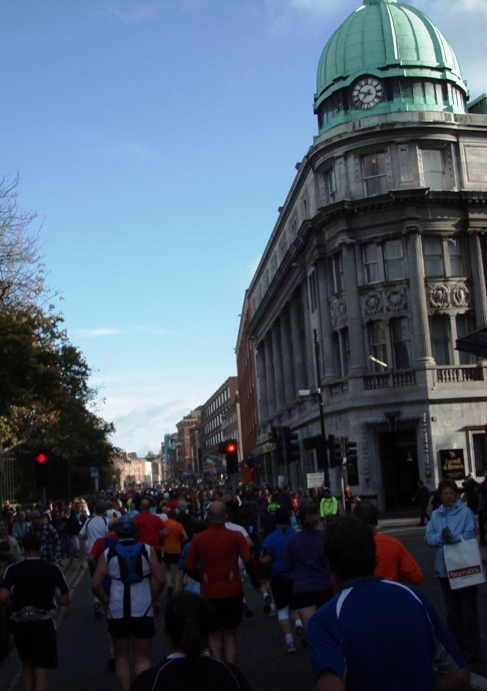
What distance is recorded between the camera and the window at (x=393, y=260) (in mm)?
41719

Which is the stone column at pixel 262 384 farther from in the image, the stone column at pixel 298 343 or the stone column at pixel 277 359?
the stone column at pixel 298 343

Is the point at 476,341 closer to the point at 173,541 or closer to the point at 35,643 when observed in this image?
the point at 173,541

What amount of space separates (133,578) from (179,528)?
820 cm

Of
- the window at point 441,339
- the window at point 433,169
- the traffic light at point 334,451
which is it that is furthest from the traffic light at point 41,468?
the window at point 433,169

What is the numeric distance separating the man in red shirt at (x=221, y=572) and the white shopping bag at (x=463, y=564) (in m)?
2.09

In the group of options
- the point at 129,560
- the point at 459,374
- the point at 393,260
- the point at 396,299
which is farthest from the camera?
the point at 393,260

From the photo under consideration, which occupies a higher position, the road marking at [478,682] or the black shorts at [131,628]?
the black shorts at [131,628]

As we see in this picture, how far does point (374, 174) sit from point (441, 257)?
5.07 m

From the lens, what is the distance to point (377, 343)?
41.9m

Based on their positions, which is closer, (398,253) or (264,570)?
(264,570)

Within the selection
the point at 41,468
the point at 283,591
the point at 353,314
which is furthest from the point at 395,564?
the point at 353,314

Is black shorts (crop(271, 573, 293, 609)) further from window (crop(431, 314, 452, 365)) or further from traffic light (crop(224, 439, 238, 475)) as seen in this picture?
window (crop(431, 314, 452, 365))

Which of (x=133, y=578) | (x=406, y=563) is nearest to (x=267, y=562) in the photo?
(x=133, y=578)

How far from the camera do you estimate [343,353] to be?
4353 centimetres
